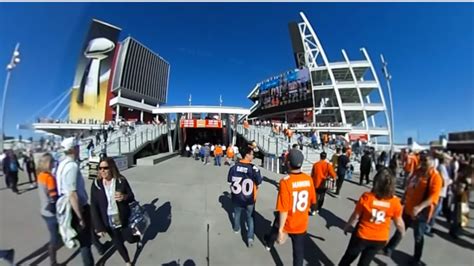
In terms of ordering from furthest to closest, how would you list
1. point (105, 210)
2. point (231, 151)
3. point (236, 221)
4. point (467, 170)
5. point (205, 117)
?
1. point (205, 117)
2. point (231, 151)
3. point (236, 221)
4. point (105, 210)
5. point (467, 170)

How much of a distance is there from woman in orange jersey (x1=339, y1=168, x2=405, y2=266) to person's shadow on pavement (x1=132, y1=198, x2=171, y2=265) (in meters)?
2.48

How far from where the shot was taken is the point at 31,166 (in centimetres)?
143

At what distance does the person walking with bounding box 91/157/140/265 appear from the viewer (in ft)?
6.66

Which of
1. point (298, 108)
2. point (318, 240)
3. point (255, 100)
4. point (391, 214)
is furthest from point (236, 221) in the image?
point (255, 100)

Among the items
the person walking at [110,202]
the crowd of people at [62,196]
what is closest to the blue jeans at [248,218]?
the person walking at [110,202]

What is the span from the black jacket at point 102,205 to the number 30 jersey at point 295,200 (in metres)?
1.70

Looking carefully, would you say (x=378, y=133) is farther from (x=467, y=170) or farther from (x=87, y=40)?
(x=87, y=40)

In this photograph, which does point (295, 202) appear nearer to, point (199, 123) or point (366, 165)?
point (366, 165)

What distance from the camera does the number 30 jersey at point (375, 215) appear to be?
5.74 feet

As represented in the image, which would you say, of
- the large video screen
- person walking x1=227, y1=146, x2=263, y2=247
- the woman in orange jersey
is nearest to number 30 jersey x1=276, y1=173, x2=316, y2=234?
the woman in orange jersey

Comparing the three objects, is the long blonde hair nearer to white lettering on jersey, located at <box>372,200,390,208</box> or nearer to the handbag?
the handbag

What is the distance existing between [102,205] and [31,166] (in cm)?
92

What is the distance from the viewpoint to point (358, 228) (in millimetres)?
2027

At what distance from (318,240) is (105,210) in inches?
105
